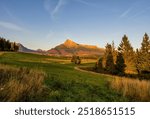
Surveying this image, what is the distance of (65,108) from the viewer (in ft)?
16.7

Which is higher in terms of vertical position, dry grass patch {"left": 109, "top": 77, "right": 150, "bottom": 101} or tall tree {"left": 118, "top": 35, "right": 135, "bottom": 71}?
tall tree {"left": 118, "top": 35, "right": 135, "bottom": 71}

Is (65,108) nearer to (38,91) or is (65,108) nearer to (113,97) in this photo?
(38,91)

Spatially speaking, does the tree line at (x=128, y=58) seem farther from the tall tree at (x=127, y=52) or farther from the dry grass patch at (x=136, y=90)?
the dry grass patch at (x=136, y=90)

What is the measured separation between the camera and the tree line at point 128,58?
5119cm

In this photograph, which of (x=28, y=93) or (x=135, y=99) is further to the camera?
(x=135, y=99)

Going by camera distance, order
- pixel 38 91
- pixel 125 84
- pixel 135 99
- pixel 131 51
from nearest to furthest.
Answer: pixel 38 91 < pixel 135 99 < pixel 125 84 < pixel 131 51

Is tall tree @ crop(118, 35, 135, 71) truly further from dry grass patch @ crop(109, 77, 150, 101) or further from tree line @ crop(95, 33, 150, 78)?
dry grass patch @ crop(109, 77, 150, 101)

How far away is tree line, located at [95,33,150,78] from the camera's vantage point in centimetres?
5119

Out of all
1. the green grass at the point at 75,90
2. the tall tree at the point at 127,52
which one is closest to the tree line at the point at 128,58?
the tall tree at the point at 127,52

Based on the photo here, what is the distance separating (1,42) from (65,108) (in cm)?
9830

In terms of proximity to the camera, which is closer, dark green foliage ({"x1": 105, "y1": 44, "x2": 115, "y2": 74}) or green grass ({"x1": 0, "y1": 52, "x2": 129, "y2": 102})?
green grass ({"x1": 0, "y1": 52, "x2": 129, "y2": 102})

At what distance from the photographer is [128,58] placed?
53875 mm

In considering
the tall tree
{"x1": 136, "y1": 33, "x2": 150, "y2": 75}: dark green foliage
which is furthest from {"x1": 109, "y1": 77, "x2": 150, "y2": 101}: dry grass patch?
{"x1": 136, "y1": 33, "x2": 150, "y2": 75}: dark green foliage

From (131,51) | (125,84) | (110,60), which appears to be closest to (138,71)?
(131,51)
